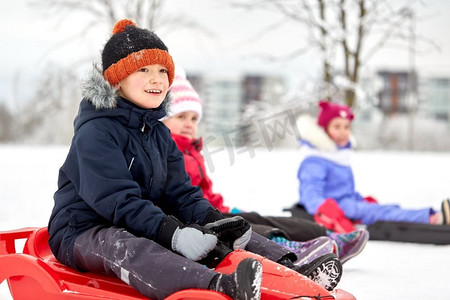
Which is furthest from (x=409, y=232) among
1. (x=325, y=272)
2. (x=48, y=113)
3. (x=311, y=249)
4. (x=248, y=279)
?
(x=48, y=113)

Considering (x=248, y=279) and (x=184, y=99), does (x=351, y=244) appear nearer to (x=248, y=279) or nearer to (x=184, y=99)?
(x=184, y=99)

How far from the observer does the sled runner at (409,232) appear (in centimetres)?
393

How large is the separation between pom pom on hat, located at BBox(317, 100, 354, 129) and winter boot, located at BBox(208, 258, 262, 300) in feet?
9.97

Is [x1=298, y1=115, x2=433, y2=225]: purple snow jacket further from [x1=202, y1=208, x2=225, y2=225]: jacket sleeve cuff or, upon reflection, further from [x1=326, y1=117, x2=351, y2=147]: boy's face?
[x1=202, y1=208, x2=225, y2=225]: jacket sleeve cuff

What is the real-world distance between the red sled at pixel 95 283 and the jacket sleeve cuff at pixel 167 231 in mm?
198

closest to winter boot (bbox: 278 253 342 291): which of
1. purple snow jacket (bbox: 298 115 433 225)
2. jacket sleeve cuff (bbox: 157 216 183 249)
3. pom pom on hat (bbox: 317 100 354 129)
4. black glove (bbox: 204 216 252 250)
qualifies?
black glove (bbox: 204 216 252 250)

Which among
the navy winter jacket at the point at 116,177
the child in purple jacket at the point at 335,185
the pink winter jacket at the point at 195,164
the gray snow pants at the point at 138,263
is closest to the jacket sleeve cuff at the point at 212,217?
the navy winter jacket at the point at 116,177

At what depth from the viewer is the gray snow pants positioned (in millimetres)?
1840

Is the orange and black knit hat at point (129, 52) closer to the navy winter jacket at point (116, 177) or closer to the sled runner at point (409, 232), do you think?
the navy winter jacket at point (116, 177)

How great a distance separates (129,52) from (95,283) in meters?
0.91

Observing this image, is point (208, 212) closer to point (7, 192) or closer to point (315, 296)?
point (315, 296)

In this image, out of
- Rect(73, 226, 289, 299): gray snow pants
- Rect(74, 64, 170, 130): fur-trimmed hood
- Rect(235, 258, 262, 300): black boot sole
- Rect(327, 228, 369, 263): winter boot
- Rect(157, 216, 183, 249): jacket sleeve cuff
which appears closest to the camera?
Rect(235, 258, 262, 300): black boot sole

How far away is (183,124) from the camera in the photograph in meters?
3.53

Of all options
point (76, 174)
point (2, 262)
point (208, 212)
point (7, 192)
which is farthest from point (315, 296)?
point (7, 192)
